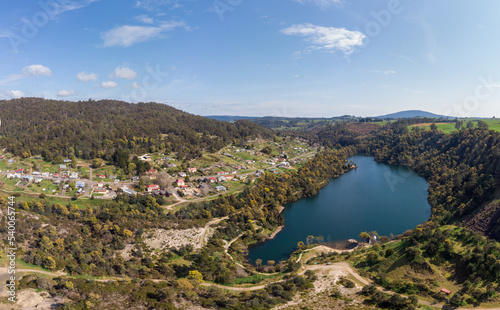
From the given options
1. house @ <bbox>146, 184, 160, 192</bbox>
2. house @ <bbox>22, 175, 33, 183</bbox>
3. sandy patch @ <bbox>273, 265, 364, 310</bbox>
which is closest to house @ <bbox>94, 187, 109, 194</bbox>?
house @ <bbox>146, 184, 160, 192</bbox>

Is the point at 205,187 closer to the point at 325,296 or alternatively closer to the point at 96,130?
the point at 325,296

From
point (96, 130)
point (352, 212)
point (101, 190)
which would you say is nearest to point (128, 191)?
point (101, 190)

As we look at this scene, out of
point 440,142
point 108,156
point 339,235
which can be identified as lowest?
point 339,235

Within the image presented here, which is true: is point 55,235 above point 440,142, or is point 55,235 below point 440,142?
below

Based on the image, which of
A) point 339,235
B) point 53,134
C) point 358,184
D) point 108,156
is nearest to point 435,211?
point 339,235

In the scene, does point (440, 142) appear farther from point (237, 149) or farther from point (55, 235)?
point (55, 235)

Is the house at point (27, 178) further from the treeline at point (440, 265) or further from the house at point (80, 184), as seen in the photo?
the treeline at point (440, 265)

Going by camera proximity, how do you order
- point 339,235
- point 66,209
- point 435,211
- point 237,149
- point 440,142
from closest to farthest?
point 66,209
point 339,235
point 435,211
point 440,142
point 237,149
